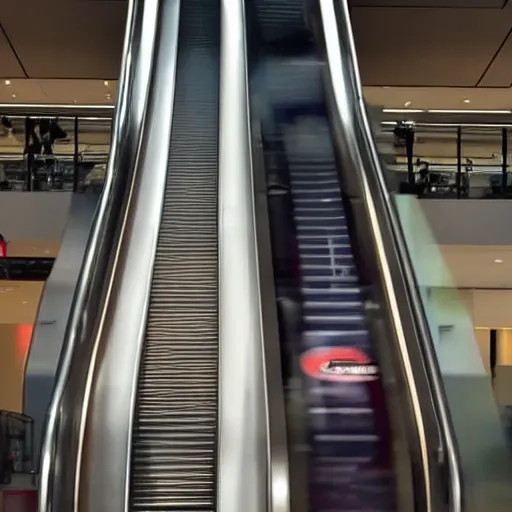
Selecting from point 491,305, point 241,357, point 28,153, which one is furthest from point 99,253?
point 491,305

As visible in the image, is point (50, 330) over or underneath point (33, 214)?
underneath

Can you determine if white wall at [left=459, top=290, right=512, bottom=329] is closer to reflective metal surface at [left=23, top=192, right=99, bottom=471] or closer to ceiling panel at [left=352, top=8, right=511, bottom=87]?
ceiling panel at [left=352, top=8, right=511, bottom=87]

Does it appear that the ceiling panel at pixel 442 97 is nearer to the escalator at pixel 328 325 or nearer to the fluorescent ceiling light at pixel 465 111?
the fluorescent ceiling light at pixel 465 111

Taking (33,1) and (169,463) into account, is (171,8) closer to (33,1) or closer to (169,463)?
(33,1)

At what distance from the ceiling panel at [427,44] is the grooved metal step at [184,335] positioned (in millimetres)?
3554

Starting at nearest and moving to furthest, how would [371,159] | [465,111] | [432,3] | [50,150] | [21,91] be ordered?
[371,159] → [432,3] → [50,150] → [21,91] → [465,111]

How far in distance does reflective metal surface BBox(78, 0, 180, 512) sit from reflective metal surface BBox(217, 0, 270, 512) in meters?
0.45

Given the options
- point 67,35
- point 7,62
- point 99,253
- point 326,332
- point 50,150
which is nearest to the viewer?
point 326,332

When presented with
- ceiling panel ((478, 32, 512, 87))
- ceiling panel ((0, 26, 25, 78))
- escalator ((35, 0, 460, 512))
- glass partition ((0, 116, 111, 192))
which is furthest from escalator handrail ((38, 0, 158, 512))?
ceiling panel ((478, 32, 512, 87))

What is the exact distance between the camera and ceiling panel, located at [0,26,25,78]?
38.7ft

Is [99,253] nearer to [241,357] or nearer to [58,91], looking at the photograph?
[241,357]

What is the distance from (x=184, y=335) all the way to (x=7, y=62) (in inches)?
333

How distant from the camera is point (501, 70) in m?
12.7

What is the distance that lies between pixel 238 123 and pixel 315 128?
2.00 feet
